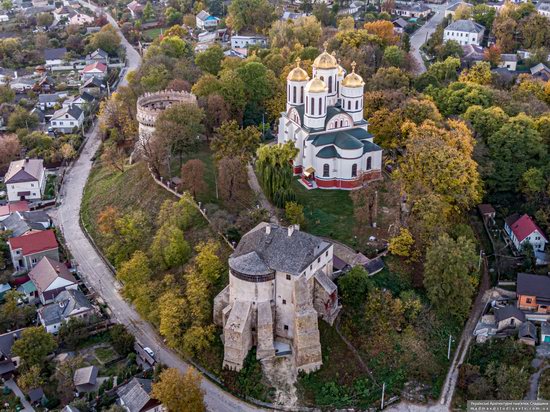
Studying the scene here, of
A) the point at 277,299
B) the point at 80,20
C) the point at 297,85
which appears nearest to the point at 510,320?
the point at 277,299

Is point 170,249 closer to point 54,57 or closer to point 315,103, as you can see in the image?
point 315,103

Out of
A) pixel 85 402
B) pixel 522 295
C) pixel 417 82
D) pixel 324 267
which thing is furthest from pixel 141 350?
pixel 417 82

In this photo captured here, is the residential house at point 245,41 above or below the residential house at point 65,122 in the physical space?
above

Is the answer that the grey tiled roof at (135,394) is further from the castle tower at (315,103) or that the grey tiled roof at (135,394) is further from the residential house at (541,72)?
the residential house at (541,72)

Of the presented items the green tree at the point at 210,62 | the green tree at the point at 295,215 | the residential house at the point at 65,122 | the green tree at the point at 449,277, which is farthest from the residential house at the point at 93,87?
the green tree at the point at 449,277

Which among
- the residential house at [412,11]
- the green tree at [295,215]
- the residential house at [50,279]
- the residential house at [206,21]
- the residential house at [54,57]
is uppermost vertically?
the green tree at [295,215]
